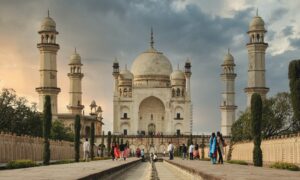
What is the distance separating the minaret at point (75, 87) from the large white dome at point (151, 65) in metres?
8.87

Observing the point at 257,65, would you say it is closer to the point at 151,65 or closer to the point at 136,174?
the point at 151,65

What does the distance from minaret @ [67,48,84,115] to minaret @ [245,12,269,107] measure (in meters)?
23.4

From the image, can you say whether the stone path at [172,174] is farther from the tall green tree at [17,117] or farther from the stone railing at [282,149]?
the tall green tree at [17,117]

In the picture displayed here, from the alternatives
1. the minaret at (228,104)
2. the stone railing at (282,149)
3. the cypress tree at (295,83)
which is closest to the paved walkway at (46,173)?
the stone railing at (282,149)

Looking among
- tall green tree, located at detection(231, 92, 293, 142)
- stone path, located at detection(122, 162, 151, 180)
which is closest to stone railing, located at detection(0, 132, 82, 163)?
stone path, located at detection(122, 162, 151, 180)

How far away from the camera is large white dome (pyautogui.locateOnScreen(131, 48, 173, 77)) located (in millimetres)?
82750

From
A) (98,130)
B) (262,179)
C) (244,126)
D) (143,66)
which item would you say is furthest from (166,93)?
(262,179)

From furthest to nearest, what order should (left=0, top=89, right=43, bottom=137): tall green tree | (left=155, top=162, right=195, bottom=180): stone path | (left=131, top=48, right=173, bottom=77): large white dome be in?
(left=131, top=48, right=173, bottom=77): large white dome
(left=0, top=89, right=43, bottom=137): tall green tree
(left=155, top=162, right=195, bottom=180): stone path

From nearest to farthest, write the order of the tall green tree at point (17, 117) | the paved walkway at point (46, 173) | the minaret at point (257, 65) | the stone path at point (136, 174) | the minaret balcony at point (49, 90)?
the paved walkway at point (46, 173)
the stone path at point (136, 174)
the tall green tree at point (17, 117)
the minaret balcony at point (49, 90)
the minaret at point (257, 65)

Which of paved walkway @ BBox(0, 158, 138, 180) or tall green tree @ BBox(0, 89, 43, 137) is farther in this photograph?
tall green tree @ BBox(0, 89, 43, 137)

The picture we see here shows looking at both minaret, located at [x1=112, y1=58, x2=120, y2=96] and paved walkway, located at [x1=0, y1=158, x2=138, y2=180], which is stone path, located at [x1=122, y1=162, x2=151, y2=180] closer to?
paved walkway, located at [x1=0, y1=158, x2=138, y2=180]

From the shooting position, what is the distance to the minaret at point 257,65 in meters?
62.0

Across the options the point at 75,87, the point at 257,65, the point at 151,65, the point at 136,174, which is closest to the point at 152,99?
the point at 151,65

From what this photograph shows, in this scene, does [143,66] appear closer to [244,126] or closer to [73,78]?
[73,78]
